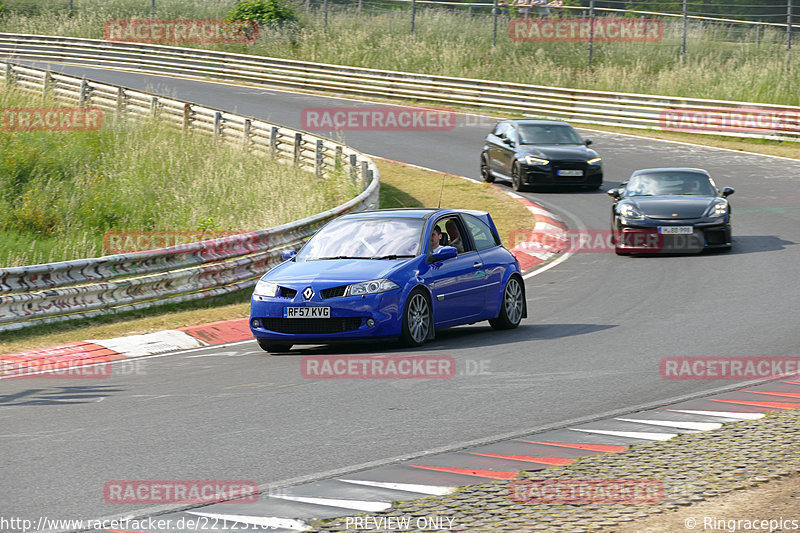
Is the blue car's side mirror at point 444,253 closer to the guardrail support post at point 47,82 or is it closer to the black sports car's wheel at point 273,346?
the black sports car's wheel at point 273,346

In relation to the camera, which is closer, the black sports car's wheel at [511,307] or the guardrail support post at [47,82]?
the black sports car's wheel at [511,307]

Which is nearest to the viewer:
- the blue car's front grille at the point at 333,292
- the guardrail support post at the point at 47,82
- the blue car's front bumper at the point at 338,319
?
the blue car's front bumper at the point at 338,319

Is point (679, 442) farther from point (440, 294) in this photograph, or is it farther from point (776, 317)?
point (776, 317)

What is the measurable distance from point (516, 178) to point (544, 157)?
0.84 meters

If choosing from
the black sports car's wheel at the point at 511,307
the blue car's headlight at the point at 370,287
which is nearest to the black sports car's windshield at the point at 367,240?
the blue car's headlight at the point at 370,287

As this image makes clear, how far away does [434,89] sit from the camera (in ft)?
134

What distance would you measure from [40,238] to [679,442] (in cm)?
1539

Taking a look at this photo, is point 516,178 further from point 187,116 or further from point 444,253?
point 444,253

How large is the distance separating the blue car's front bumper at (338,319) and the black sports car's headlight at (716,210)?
30.9ft

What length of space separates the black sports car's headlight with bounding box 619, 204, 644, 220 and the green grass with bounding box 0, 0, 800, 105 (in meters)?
18.2

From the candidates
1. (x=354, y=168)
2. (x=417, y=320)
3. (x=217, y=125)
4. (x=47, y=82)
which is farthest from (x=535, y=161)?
(x=47, y=82)

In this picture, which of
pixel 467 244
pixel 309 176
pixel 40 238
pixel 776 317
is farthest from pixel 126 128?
pixel 776 317

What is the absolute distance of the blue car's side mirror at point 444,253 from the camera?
1280cm

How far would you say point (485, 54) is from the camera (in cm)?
4450
